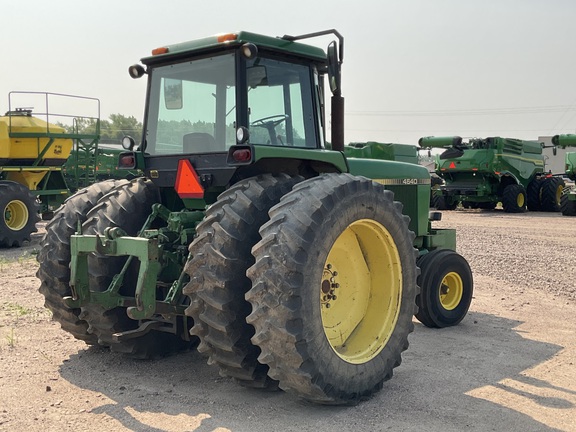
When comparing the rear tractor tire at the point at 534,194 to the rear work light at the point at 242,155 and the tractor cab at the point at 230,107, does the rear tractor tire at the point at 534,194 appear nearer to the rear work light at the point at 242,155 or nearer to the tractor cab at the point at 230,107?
the tractor cab at the point at 230,107

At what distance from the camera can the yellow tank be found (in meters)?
13.6

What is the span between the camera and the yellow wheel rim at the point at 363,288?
→ 4.74 meters

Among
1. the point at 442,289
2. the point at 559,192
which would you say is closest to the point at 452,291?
the point at 442,289

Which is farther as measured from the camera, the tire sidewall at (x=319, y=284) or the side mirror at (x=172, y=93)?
the side mirror at (x=172, y=93)

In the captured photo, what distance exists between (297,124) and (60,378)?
269 cm

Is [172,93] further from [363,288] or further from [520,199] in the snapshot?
[520,199]

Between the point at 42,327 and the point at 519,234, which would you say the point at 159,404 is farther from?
the point at 519,234

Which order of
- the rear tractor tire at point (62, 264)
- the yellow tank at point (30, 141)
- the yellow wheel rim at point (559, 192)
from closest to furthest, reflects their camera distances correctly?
the rear tractor tire at point (62, 264) → the yellow tank at point (30, 141) → the yellow wheel rim at point (559, 192)

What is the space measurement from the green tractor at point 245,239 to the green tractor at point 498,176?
1723cm

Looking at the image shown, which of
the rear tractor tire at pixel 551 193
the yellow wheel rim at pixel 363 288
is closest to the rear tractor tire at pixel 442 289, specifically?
the yellow wheel rim at pixel 363 288

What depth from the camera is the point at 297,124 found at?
5.19m

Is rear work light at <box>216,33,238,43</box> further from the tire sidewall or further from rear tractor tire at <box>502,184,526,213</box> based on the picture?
rear tractor tire at <box>502,184,526,213</box>

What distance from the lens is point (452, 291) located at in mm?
6879

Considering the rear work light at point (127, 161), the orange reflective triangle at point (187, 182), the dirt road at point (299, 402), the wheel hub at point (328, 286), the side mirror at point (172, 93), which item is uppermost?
the side mirror at point (172, 93)
